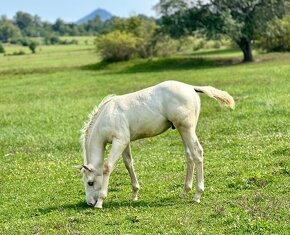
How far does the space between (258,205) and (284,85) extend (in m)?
23.4

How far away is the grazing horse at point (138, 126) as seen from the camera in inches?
444

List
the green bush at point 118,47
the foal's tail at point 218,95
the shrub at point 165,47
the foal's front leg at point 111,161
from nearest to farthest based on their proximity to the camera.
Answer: the foal's front leg at point 111,161 → the foal's tail at point 218,95 → the green bush at point 118,47 → the shrub at point 165,47

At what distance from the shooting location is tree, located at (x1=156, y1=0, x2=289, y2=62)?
59.9 meters

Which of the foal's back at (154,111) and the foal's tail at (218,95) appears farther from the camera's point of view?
the foal's tail at (218,95)

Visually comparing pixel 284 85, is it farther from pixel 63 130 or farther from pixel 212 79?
pixel 63 130

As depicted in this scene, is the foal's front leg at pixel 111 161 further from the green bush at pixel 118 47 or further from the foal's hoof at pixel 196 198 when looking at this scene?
the green bush at pixel 118 47

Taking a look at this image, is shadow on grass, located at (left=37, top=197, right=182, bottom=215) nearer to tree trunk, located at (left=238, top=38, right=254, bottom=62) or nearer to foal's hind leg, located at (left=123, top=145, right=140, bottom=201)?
foal's hind leg, located at (left=123, top=145, right=140, bottom=201)

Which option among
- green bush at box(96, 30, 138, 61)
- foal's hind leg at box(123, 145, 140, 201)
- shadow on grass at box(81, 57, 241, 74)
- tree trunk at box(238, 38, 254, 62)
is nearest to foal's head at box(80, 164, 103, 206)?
foal's hind leg at box(123, 145, 140, 201)

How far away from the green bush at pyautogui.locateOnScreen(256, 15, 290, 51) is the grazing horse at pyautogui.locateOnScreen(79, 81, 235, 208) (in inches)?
2042

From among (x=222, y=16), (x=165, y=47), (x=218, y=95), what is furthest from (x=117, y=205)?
(x=165, y=47)

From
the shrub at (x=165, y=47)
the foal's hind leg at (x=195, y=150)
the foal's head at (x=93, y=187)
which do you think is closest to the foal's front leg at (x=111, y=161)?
the foal's head at (x=93, y=187)

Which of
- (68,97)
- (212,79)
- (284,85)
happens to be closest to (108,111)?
(284,85)

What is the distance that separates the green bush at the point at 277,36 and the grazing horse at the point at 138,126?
170 ft

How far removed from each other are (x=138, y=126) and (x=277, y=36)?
61.2 meters
